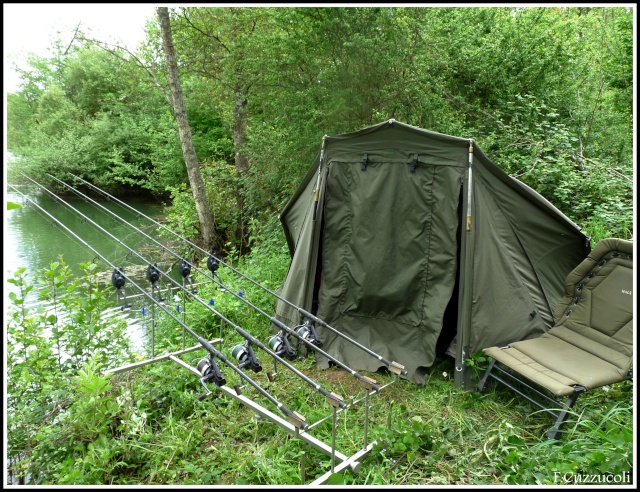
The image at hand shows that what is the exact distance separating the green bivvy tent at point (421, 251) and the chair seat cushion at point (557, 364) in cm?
19

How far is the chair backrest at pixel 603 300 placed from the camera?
2.77 m

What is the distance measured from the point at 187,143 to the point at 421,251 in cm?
471

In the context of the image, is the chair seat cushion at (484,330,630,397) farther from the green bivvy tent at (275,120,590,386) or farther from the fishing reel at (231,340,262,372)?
the fishing reel at (231,340,262,372)

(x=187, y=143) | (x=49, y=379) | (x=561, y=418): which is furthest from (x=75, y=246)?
(x=561, y=418)

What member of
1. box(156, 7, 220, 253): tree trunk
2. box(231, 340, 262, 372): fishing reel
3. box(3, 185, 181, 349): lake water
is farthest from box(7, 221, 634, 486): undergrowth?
box(156, 7, 220, 253): tree trunk

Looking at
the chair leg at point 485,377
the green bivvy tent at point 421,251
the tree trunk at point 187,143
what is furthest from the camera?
the tree trunk at point 187,143

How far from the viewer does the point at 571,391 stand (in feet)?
7.78

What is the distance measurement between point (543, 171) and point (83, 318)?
4654mm

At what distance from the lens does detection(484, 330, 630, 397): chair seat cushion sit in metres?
2.45

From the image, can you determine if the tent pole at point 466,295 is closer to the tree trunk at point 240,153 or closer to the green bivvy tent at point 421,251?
the green bivvy tent at point 421,251

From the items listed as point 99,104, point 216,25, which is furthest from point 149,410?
point 99,104

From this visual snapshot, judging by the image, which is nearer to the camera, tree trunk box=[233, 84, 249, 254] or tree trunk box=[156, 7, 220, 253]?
tree trunk box=[156, 7, 220, 253]

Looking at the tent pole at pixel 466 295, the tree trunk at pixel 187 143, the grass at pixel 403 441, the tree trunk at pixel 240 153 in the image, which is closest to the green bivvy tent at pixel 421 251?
the tent pole at pixel 466 295

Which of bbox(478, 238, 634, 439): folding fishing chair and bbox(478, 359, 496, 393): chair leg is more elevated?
bbox(478, 238, 634, 439): folding fishing chair
